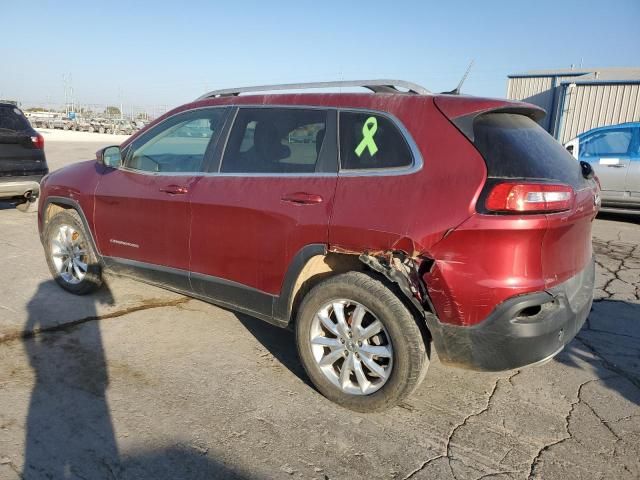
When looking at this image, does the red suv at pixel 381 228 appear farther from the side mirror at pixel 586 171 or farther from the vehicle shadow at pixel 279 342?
the vehicle shadow at pixel 279 342

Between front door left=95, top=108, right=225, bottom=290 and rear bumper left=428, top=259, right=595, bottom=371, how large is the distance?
196cm

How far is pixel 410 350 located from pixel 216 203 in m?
1.58

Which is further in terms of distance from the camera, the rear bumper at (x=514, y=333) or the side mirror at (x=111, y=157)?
the side mirror at (x=111, y=157)

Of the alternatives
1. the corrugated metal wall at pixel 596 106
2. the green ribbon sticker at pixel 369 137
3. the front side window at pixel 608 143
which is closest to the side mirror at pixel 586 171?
the green ribbon sticker at pixel 369 137

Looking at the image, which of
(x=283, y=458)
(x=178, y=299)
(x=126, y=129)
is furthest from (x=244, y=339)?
(x=126, y=129)

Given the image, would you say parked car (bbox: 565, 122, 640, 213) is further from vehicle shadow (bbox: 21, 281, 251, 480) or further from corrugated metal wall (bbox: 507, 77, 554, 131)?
corrugated metal wall (bbox: 507, 77, 554, 131)

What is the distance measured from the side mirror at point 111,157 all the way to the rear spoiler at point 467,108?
272cm

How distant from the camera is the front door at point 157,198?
3.57 meters

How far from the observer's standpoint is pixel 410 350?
2594 mm

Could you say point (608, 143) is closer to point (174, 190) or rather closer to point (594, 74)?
point (174, 190)

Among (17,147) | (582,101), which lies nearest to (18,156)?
(17,147)

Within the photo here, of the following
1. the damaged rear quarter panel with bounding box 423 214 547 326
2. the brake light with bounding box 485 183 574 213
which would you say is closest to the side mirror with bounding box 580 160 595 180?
the brake light with bounding box 485 183 574 213

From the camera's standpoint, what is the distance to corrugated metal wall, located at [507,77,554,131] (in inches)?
808

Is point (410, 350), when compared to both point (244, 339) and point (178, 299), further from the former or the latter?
point (178, 299)
